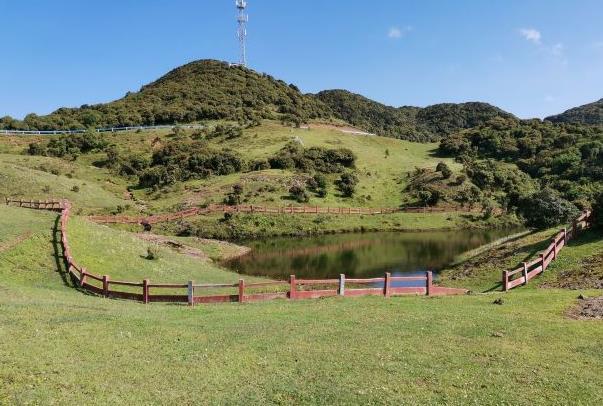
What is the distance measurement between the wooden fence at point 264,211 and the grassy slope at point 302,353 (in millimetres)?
38793

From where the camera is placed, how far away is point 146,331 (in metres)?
16.0

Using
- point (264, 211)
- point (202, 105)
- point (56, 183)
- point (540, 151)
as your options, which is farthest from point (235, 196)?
point (202, 105)

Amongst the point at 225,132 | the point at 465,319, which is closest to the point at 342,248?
the point at 465,319

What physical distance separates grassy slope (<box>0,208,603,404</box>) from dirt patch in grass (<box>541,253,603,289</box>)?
521 cm

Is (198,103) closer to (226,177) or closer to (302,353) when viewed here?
(226,177)

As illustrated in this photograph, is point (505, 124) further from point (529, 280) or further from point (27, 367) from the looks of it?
point (27, 367)

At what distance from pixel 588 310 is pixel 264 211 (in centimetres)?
5612

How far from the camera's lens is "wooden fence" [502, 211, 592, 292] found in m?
26.5

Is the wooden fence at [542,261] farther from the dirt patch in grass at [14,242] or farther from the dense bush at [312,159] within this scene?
the dense bush at [312,159]

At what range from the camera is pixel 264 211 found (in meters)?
72.1

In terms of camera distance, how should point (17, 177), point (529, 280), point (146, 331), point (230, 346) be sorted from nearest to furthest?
point (230, 346) < point (146, 331) < point (529, 280) < point (17, 177)

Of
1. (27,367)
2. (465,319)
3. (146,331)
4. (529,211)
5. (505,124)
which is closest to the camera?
(27,367)

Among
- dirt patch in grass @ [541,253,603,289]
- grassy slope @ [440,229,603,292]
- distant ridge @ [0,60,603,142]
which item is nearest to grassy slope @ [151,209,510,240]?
grassy slope @ [440,229,603,292]

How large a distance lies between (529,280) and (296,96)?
15369 cm
